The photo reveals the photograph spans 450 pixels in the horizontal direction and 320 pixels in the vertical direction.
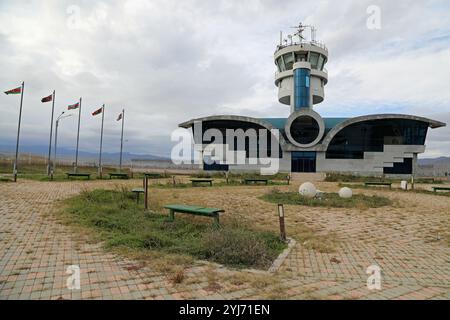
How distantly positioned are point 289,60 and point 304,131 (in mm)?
13732

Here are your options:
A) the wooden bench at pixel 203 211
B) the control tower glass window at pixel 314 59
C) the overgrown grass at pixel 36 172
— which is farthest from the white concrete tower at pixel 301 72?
the wooden bench at pixel 203 211

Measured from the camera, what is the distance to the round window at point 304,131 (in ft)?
147

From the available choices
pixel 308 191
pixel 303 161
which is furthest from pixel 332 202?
pixel 303 161

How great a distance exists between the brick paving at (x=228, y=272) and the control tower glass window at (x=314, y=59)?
4713cm

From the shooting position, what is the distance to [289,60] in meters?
50.6

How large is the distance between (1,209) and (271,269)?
31.4 ft

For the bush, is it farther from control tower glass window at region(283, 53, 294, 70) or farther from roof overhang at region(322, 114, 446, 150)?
control tower glass window at region(283, 53, 294, 70)

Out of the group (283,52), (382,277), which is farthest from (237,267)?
(283,52)

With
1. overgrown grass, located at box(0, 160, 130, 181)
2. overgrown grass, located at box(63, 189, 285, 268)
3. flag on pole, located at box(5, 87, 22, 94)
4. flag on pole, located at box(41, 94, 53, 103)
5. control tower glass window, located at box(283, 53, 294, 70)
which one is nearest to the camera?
overgrown grass, located at box(63, 189, 285, 268)

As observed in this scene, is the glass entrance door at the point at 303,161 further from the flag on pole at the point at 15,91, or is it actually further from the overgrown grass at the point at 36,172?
the flag on pole at the point at 15,91

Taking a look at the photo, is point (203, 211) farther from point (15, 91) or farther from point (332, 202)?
point (15, 91)

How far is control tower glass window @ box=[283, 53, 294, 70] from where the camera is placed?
50138 millimetres

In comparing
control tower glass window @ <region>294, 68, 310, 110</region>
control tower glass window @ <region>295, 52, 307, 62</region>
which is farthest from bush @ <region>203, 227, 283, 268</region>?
control tower glass window @ <region>295, 52, 307, 62</region>
